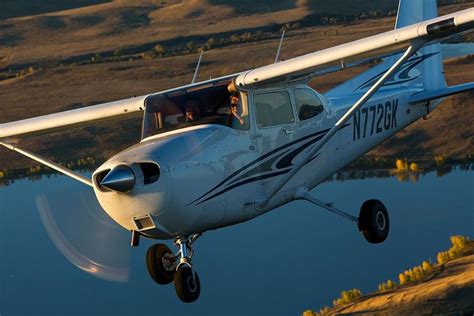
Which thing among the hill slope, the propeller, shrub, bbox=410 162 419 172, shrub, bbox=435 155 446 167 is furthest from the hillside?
the propeller

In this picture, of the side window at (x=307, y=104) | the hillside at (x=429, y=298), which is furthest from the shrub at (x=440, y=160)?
the side window at (x=307, y=104)

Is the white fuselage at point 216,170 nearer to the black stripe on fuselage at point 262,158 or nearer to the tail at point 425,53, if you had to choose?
the black stripe on fuselage at point 262,158

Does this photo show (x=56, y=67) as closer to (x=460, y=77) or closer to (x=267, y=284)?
(x=460, y=77)

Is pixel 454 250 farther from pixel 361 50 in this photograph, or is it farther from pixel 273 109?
pixel 361 50

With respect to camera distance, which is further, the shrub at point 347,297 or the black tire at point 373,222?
the shrub at point 347,297

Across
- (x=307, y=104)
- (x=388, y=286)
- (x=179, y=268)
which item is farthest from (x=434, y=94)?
(x=179, y=268)

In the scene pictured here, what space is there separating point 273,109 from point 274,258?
35.1 feet

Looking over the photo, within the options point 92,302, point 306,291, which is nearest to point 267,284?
point 306,291

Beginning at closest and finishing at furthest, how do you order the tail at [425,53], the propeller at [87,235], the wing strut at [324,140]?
the propeller at [87,235] < the wing strut at [324,140] < the tail at [425,53]

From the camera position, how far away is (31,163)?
3466 centimetres

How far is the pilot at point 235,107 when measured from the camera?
1459 centimetres

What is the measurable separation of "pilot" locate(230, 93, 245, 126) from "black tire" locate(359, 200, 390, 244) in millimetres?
2879

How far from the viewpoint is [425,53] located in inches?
840

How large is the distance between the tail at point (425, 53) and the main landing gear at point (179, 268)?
279 inches
